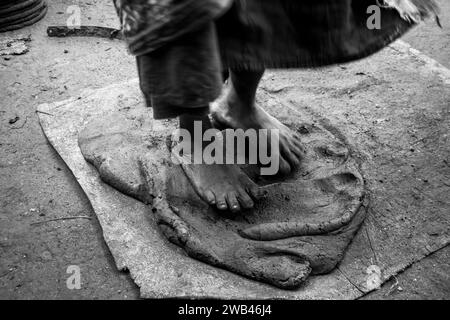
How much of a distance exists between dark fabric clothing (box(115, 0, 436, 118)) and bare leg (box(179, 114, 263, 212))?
0.33m

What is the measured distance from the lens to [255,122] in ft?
5.35

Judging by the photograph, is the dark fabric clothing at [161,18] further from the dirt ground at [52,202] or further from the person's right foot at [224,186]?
the dirt ground at [52,202]

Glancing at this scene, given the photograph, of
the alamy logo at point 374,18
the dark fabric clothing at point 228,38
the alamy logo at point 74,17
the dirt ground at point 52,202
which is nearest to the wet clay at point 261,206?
the dirt ground at point 52,202

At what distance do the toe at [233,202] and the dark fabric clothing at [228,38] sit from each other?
0.37 metres

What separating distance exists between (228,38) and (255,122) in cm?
53

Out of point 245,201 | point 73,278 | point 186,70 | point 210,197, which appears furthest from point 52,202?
point 186,70

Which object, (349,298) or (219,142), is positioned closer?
(349,298)

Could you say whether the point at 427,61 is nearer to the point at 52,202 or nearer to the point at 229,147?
the point at 229,147

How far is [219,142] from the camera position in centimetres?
156

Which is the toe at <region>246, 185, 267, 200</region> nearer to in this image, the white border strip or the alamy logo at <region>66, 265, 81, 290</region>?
the alamy logo at <region>66, 265, 81, 290</region>

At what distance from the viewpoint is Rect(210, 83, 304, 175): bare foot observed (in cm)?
160
